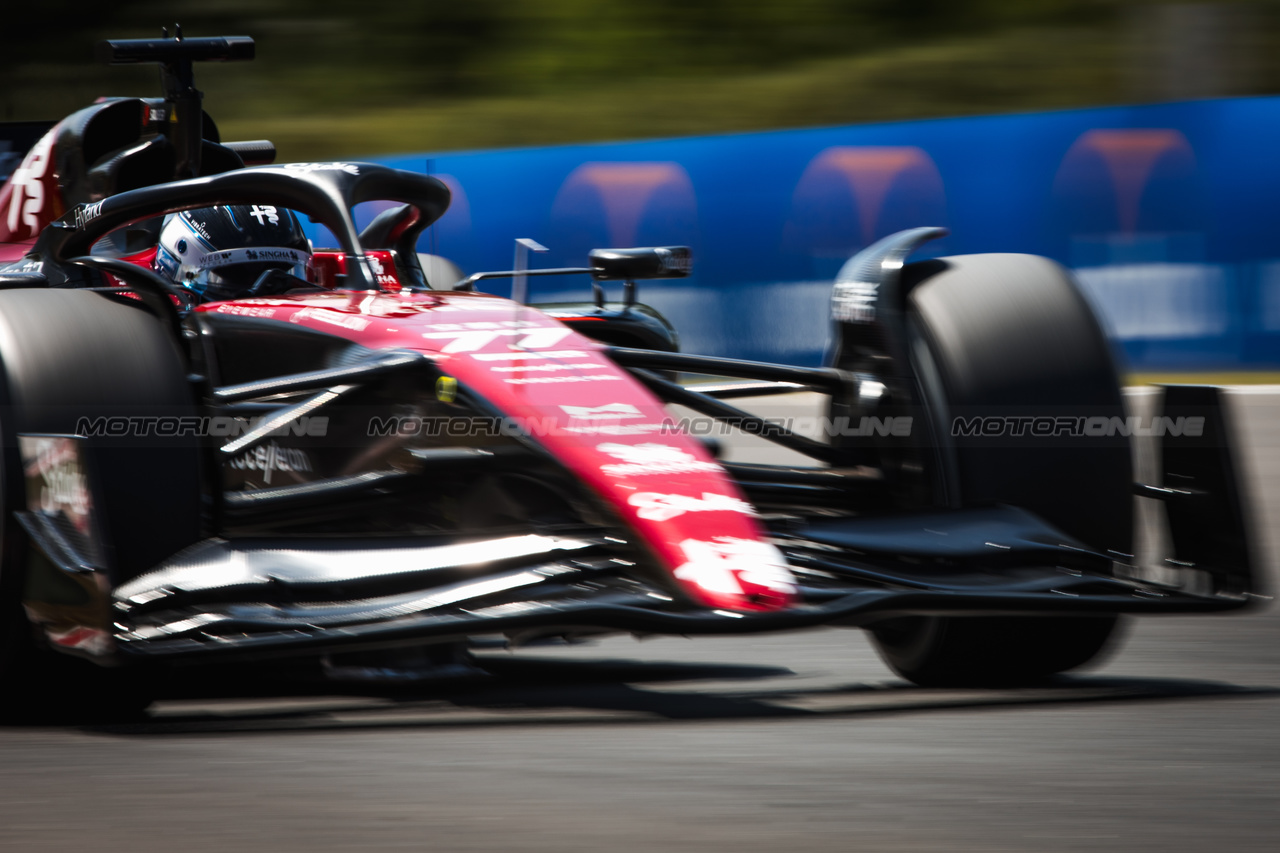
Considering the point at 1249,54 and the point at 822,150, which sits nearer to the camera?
the point at 822,150

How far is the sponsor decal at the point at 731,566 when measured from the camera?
11.7ft

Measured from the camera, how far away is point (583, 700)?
4141mm

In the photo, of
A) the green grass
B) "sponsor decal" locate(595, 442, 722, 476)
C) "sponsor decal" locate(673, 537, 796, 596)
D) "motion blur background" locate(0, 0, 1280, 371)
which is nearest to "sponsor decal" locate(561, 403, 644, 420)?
"sponsor decal" locate(595, 442, 722, 476)

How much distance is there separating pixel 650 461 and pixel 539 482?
317 mm

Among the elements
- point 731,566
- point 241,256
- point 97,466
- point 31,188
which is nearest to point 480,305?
point 241,256

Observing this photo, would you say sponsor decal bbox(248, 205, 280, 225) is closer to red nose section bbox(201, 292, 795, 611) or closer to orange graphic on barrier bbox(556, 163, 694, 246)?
red nose section bbox(201, 292, 795, 611)

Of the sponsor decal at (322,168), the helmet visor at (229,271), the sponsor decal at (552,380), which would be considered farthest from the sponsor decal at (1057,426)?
the helmet visor at (229,271)

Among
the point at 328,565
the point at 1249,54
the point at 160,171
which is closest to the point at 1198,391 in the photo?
the point at 328,565

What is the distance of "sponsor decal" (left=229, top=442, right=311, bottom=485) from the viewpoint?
453 cm

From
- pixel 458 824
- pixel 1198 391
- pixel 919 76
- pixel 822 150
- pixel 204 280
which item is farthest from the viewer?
pixel 919 76

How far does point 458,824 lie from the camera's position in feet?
9.56

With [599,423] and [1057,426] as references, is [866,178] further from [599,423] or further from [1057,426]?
[599,423]

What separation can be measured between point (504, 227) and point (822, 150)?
1909mm

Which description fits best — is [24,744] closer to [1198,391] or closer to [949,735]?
[949,735]
